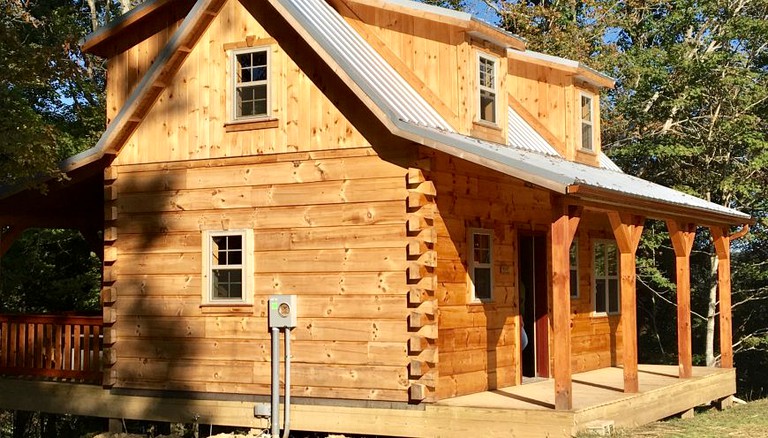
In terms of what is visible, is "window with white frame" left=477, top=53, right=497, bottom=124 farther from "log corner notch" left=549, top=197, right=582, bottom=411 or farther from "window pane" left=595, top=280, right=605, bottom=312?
"window pane" left=595, top=280, right=605, bottom=312

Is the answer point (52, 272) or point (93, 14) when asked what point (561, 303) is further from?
point (93, 14)

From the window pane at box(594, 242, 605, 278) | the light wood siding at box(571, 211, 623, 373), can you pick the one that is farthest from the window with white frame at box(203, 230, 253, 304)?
the window pane at box(594, 242, 605, 278)

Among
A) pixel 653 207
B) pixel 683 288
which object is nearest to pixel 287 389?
pixel 653 207

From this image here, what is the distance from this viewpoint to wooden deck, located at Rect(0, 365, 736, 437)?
12.9 metres

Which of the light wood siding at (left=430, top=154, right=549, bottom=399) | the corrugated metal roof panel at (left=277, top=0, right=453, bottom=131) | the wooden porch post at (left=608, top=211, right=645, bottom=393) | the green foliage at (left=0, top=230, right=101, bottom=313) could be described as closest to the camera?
the corrugated metal roof panel at (left=277, top=0, right=453, bottom=131)

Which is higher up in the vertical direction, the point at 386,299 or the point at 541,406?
the point at 386,299

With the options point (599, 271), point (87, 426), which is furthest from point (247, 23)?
point (87, 426)

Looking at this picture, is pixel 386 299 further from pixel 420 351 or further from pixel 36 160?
pixel 36 160

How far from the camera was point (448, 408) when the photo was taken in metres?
13.3

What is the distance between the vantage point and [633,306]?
14977 mm

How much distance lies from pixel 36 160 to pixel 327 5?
4851 mm

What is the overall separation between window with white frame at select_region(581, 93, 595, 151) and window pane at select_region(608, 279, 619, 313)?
103 inches

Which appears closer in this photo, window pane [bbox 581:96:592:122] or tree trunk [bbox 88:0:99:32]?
window pane [bbox 581:96:592:122]

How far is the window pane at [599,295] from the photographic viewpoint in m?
19.8
